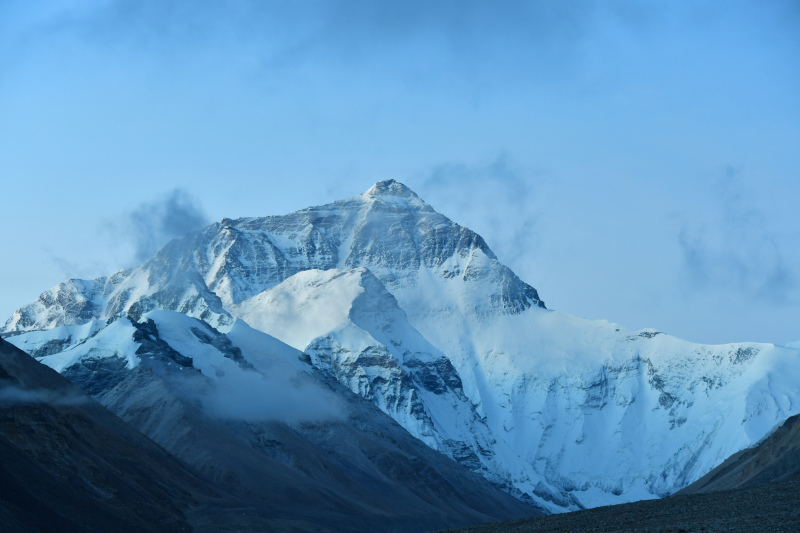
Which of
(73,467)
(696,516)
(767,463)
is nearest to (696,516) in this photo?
(696,516)

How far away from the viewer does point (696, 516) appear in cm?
8562

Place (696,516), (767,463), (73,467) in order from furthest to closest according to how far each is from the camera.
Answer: (767,463), (73,467), (696,516)

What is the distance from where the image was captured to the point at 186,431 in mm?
199125

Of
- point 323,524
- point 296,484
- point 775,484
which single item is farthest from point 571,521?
point 296,484

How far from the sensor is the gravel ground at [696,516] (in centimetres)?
7888

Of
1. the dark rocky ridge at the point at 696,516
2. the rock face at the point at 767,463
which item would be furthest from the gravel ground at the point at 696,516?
the rock face at the point at 767,463

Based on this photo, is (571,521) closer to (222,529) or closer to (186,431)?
(222,529)

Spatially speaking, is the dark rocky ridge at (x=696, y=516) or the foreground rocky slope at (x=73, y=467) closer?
the dark rocky ridge at (x=696, y=516)

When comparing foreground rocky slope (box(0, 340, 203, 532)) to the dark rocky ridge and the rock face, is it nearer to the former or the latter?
the dark rocky ridge

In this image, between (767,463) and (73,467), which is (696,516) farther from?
(767,463)

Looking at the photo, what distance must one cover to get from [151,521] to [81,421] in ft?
102

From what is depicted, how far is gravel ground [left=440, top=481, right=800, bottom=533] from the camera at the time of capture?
7888 centimetres

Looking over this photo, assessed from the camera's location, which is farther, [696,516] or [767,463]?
[767,463]

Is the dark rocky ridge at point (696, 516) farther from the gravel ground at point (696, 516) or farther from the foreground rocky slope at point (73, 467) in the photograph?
the foreground rocky slope at point (73, 467)
